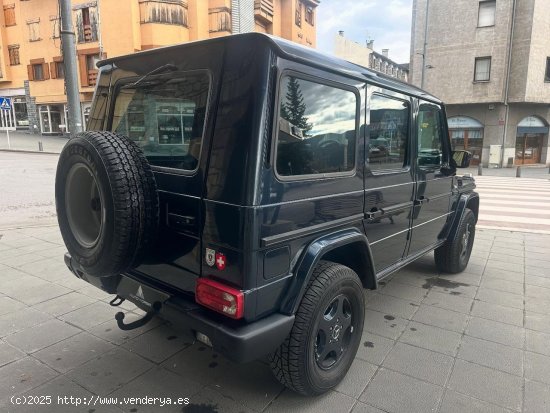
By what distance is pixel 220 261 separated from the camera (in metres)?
2.20

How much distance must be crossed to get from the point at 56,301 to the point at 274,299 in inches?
108

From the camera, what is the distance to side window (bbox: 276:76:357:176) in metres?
2.31

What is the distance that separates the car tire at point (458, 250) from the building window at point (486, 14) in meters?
25.4

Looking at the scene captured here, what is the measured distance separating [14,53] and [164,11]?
644 inches

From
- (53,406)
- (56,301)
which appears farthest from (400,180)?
(56,301)

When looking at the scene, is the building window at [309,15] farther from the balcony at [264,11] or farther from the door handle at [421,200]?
the door handle at [421,200]

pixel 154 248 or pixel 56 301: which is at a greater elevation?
pixel 154 248

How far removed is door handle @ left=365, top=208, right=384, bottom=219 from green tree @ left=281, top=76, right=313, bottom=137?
88 cm

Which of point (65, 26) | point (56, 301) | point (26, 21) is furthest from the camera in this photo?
point (26, 21)

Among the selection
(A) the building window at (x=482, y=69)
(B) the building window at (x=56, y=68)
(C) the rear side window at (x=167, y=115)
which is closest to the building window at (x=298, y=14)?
(A) the building window at (x=482, y=69)

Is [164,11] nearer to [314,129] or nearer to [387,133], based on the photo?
[387,133]

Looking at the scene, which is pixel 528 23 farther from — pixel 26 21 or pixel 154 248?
pixel 26 21

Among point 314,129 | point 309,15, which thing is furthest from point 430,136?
point 309,15

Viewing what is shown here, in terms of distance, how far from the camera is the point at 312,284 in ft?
8.14
